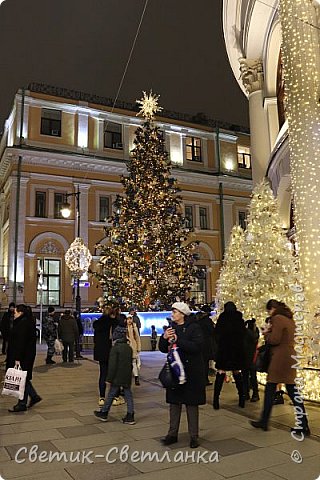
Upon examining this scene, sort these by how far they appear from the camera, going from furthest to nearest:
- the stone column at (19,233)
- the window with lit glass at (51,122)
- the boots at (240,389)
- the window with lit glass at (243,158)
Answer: the window with lit glass at (243,158)
the window with lit glass at (51,122)
the stone column at (19,233)
the boots at (240,389)

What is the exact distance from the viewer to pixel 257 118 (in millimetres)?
17500

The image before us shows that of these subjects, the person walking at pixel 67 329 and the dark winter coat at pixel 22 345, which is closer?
the dark winter coat at pixel 22 345

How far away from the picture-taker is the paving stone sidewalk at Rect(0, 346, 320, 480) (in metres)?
4.72

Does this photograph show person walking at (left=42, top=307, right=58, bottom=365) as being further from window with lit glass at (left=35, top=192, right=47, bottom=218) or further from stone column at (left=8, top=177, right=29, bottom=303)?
window with lit glass at (left=35, top=192, right=47, bottom=218)

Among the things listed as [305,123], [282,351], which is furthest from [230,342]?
[305,123]

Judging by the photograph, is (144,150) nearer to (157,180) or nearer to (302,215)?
(157,180)

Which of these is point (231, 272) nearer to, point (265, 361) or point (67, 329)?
point (67, 329)

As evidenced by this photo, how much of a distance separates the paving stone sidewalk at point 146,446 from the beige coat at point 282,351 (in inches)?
29.6

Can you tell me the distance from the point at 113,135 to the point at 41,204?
27.3ft

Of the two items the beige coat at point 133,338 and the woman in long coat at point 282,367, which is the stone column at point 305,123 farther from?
the beige coat at point 133,338

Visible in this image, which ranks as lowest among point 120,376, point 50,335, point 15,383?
point 15,383

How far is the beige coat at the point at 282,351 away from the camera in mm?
6113

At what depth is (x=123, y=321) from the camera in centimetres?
771

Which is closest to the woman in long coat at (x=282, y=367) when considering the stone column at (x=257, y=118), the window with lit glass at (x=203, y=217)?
the stone column at (x=257, y=118)
